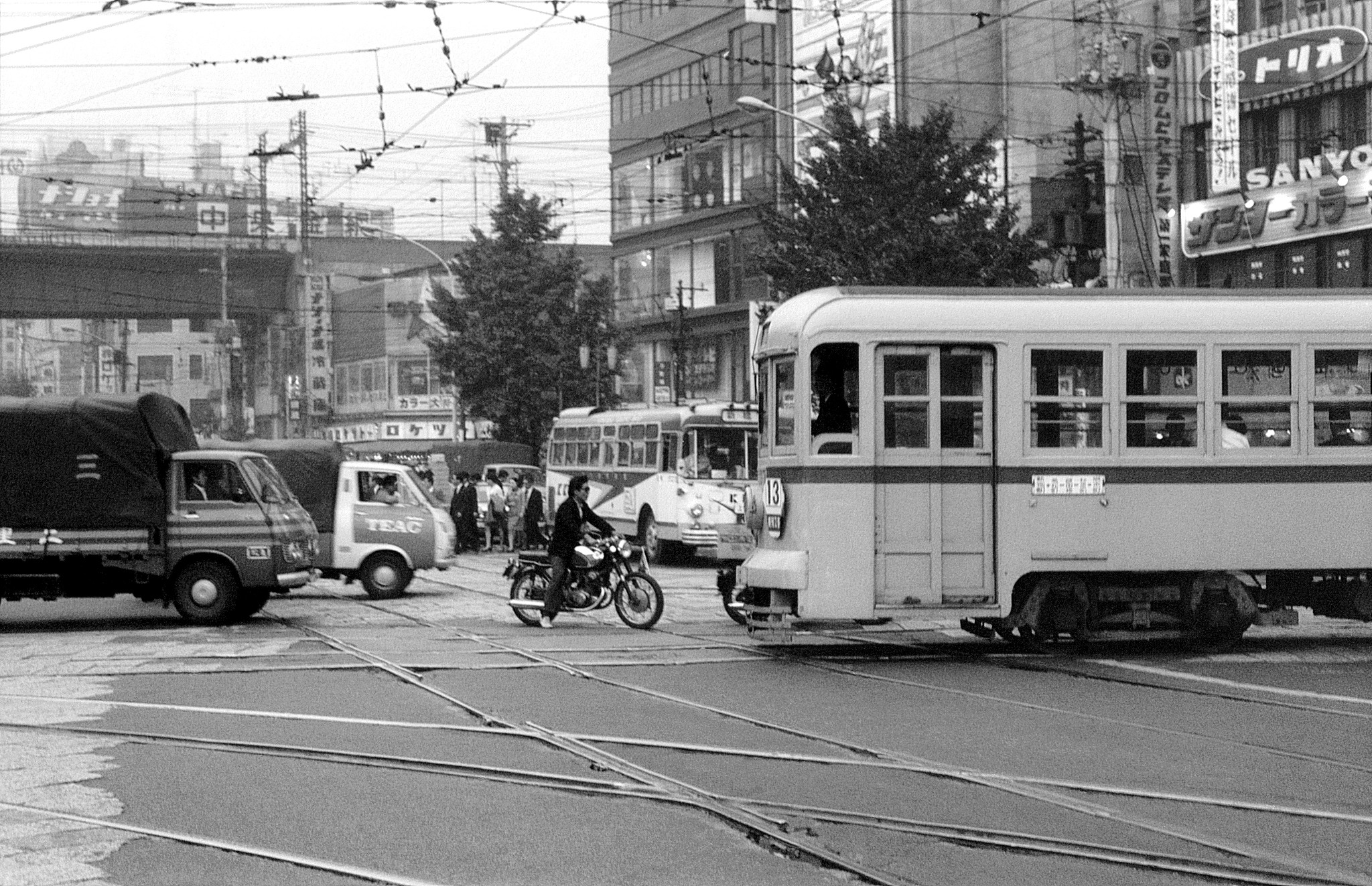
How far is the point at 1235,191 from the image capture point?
119 feet

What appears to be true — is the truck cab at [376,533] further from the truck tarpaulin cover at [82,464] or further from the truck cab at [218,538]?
the truck tarpaulin cover at [82,464]

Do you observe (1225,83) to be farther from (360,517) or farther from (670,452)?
(360,517)

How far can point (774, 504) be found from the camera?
15102 mm

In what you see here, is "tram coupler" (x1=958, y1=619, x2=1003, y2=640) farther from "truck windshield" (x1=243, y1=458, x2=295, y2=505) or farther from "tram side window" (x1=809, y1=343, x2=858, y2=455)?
"truck windshield" (x1=243, y1=458, x2=295, y2=505)

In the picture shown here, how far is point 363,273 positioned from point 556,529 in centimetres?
9033

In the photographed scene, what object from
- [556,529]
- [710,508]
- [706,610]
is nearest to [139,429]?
[556,529]

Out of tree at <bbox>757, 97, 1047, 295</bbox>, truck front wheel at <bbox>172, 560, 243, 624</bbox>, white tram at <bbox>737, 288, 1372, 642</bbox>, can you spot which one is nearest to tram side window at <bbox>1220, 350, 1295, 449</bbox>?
white tram at <bbox>737, 288, 1372, 642</bbox>

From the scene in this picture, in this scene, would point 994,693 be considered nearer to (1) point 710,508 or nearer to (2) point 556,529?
(2) point 556,529

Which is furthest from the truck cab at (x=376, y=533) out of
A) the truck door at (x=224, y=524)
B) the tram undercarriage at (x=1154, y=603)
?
the tram undercarriage at (x=1154, y=603)

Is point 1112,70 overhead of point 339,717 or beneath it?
overhead

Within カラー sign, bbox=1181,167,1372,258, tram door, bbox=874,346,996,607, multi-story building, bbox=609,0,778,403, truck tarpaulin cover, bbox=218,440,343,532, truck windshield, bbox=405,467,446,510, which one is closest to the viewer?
tram door, bbox=874,346,996,607

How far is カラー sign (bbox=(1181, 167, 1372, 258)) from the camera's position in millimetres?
33281

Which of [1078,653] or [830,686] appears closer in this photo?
[830,686]

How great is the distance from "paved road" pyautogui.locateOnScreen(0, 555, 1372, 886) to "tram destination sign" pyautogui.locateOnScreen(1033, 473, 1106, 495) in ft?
4.64
